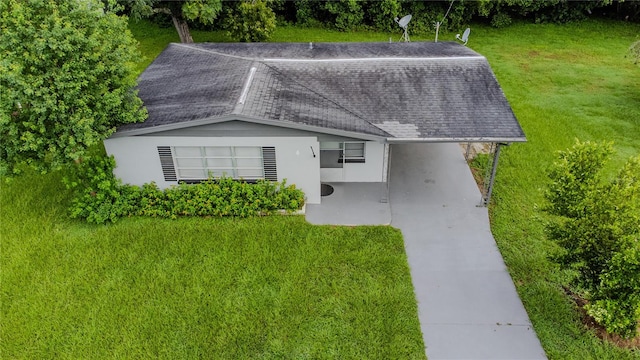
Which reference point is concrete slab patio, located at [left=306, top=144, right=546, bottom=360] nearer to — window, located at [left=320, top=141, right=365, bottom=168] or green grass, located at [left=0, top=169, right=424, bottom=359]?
green grass, located at [left=0, top=169, right=424, bottom=359]

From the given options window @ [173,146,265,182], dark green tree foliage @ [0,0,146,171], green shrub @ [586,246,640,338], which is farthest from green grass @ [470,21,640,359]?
dark green tree foliage @ [0,0,146,171]

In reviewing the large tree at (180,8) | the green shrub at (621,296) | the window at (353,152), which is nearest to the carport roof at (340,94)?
the window at (353,152)

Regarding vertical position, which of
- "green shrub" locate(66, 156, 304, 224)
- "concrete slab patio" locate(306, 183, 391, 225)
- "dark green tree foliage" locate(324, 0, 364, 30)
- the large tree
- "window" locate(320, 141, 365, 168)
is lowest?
"concrete slab patio" locate(306, 183, 391, 225)

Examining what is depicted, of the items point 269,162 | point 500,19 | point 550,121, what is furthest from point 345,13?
point 269,162

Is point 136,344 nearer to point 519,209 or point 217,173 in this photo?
point 217,173

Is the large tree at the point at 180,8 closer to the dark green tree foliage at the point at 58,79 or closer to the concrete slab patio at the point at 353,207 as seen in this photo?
the dark green tree foliage at the point at 58,79

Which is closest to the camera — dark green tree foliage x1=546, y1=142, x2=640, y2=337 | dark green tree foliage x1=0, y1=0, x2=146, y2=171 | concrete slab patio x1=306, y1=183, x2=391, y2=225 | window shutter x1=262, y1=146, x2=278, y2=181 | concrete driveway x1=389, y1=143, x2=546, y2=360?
dark green tree foliage x1=546, y1=142, x2=640, y2=337
